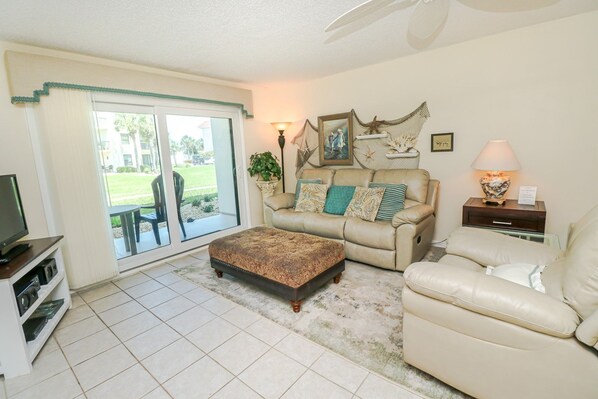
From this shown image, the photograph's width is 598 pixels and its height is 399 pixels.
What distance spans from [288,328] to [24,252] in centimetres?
204

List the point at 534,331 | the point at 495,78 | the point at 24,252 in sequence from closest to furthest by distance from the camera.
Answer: the point at 534,331
the point at 24,252
the point at 495,78

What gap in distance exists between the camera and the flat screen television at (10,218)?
1971 mm

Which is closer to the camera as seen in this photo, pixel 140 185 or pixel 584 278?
pixel 584 278

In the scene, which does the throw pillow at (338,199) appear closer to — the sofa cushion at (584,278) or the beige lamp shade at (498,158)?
the beige lamp shade at (498,158)

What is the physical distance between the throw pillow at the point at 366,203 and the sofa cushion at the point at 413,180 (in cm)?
25

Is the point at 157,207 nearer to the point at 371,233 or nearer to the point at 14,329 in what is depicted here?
the point at 14,329

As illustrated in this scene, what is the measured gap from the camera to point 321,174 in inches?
160

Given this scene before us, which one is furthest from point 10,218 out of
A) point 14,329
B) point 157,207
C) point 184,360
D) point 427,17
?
point 427,17

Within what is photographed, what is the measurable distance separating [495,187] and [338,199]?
169 centimetres

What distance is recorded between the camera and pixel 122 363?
179cm

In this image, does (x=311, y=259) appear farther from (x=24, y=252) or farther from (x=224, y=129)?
(x=224, y=129)

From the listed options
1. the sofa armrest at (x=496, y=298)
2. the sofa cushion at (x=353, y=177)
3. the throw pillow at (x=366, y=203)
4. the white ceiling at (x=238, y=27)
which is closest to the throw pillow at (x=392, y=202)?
the throw pillow at (x=366, y=203)

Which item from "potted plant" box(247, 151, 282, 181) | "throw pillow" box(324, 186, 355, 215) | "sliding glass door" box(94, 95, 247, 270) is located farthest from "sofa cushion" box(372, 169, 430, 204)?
"sliding glass door" box(94, 95, 247, 270)

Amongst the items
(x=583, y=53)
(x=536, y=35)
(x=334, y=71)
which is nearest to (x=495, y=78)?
(x=536, y=35)
